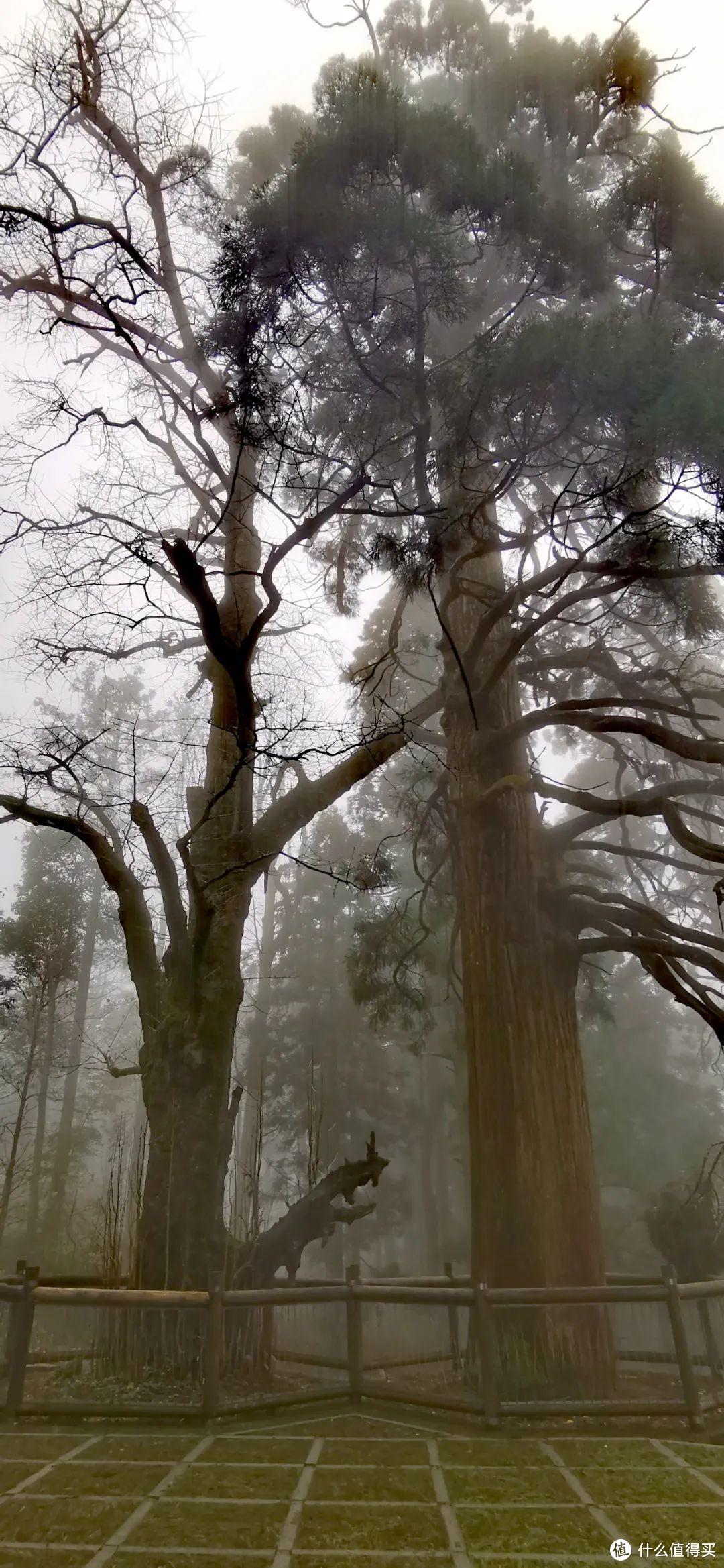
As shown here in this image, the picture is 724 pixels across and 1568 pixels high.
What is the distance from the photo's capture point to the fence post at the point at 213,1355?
4.68 metres

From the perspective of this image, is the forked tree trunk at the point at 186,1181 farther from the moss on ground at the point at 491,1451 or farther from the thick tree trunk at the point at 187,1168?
→ the moss on ground at the point at 491,1451

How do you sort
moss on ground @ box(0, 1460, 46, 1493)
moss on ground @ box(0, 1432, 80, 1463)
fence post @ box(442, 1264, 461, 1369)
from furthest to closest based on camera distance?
1. fence post @ box(442, 1264, 461, 1369)
2. moss on ground @ box(0, 1432, 80, 1463)
3. moss on ground @ box(0, 1460, 46, 1493)

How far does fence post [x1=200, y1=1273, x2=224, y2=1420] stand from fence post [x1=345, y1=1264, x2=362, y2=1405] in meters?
0.86

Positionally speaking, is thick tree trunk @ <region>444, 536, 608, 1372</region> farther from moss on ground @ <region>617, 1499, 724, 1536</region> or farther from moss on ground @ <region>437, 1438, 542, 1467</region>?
moss on ground @ <region>617, 1499, 724, 1536</region>

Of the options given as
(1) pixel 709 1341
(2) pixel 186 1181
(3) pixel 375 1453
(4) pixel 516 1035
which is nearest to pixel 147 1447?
(3) pixel 375 1453

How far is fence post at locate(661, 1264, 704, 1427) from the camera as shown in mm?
4496

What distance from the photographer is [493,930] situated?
22.8ft

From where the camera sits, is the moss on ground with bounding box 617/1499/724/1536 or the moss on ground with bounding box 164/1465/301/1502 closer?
the moss on ground with bounding box 617/1499/724/1536

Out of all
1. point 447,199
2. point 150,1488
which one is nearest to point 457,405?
point 447,199

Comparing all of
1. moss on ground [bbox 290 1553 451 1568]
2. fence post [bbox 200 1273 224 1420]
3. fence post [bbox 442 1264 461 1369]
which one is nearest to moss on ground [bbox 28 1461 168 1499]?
fence post [bbox 200 1273 224 1420]

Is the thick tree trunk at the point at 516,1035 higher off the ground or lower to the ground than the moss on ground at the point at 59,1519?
higher

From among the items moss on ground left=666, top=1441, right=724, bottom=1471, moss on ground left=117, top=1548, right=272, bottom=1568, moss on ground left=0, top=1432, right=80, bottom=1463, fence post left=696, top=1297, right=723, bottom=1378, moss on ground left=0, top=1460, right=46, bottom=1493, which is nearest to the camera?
moss on ground left=117, top=1548, right=272, bottom=1568

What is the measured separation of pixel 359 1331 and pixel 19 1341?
201cm

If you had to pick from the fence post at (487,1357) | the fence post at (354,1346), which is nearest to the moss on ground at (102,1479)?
the fence post at (354,1346)
